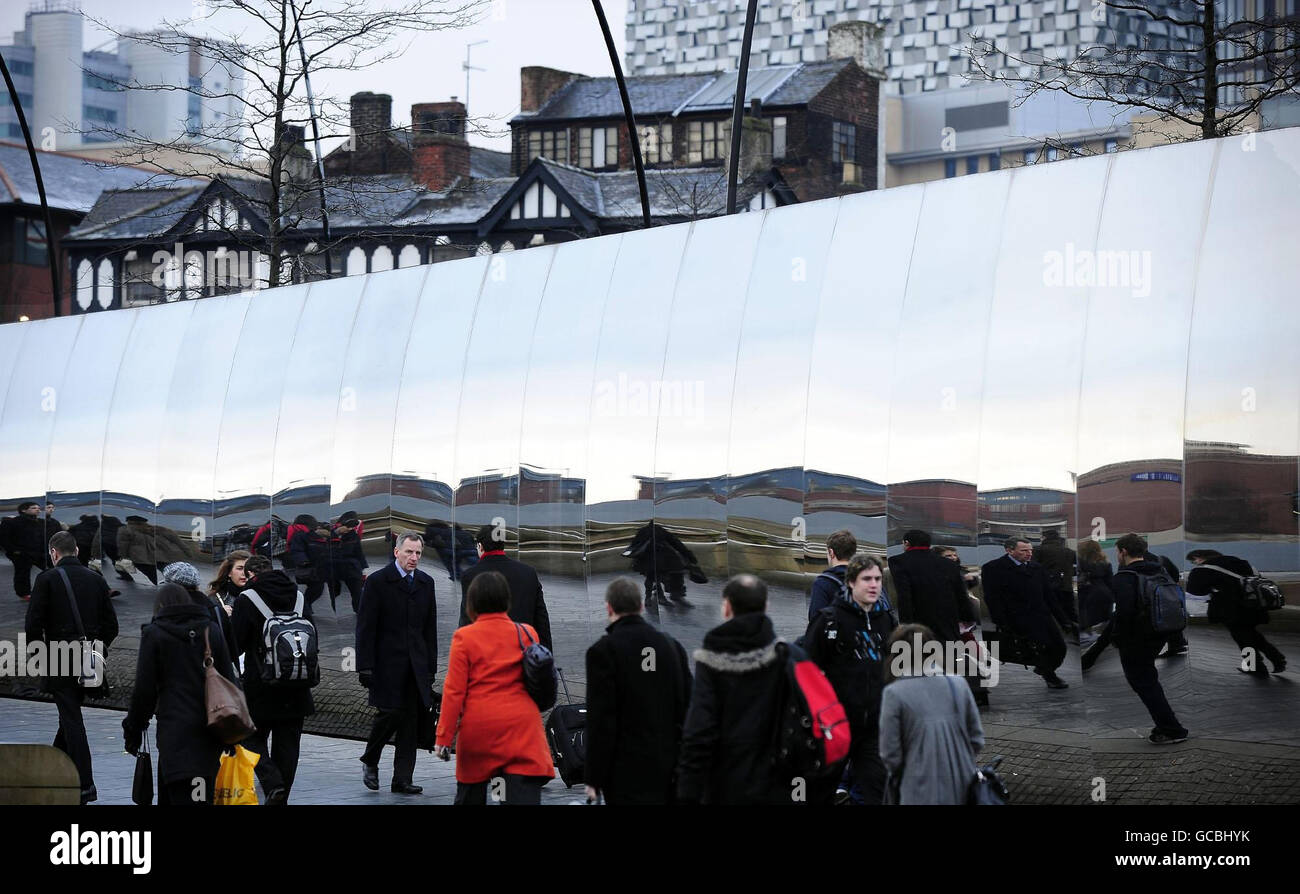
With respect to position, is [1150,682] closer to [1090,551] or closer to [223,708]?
[1090,551]

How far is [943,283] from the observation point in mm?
10273

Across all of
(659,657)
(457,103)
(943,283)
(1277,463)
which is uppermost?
(457,103)

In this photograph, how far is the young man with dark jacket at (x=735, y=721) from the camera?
7602mm

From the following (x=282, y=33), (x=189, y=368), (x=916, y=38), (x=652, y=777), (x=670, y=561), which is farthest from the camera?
(x=916, y=38)

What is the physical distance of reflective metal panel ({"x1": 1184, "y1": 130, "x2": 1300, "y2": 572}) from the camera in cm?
885

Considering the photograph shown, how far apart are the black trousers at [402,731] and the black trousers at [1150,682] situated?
5136mm

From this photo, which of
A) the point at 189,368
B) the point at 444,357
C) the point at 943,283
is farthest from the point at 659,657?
the point at 189,368

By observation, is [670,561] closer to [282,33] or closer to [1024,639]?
[1024,639]

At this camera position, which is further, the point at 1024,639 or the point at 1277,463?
the point at 1024,639

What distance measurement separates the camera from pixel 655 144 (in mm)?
64750

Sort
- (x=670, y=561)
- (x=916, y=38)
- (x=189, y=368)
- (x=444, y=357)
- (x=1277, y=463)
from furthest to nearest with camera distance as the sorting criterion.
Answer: (x=916, y=38), (x=189, y=368), (x=444, y=357), (x=670, y=561), (x=1277, y=463)

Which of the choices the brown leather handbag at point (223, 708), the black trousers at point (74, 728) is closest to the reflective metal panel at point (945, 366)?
the brown leather handbag at point (223, 708)

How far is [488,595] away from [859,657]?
6.55 feet

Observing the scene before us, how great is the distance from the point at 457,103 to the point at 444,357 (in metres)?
54.4
